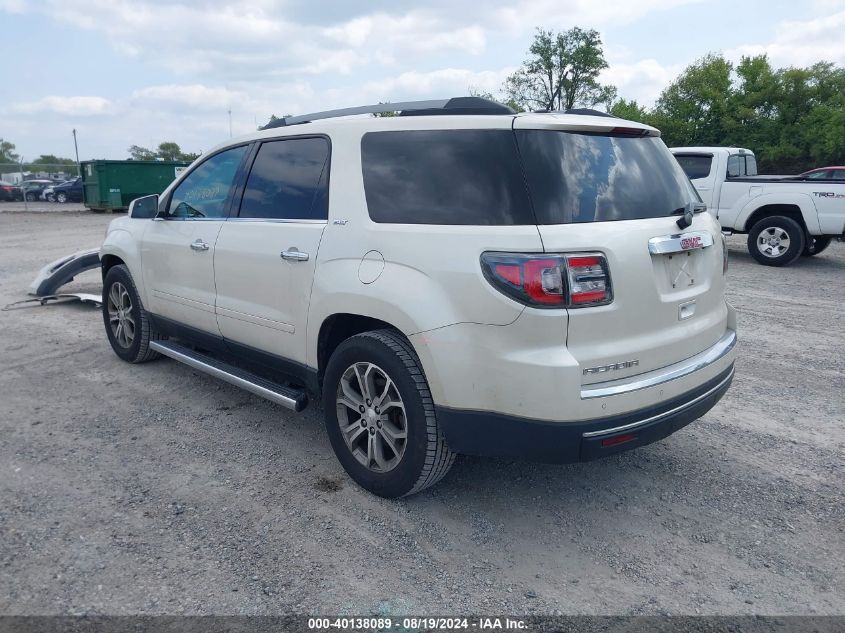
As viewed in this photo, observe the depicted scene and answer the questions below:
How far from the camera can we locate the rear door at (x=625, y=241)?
2.71 metres

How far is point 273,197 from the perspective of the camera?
3.94 metres

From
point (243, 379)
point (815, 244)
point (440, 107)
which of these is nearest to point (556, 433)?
point (440, 107)

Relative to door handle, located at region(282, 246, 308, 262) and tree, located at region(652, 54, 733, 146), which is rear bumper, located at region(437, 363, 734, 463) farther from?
tree, located at region(652, 54, 733, 146)

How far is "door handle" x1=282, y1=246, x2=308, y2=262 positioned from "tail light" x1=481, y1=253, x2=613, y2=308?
1228 millimetres

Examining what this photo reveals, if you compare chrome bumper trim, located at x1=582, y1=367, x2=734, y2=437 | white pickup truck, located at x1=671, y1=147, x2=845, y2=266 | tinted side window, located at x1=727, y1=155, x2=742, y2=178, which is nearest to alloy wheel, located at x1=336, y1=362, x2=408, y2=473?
chrome bumper trim, located at x1=582, y1=367, x2=734, y2=437

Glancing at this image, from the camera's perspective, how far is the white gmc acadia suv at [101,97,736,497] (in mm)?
2684

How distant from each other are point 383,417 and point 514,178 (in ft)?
4.29

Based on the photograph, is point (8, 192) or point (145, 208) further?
point (8, 192)

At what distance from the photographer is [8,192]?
3409 centimetres

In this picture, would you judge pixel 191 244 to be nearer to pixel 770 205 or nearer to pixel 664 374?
pixel 664 374

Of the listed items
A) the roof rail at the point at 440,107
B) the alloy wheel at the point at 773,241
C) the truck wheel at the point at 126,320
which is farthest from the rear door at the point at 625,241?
the alloy wheel at the point at 773,241

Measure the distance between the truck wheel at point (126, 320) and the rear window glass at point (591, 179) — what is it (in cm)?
365

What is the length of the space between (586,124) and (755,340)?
14.8ft

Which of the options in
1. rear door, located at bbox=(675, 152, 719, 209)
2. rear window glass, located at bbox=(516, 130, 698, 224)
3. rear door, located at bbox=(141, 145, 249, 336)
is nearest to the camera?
rear window glass, located at bbox=(516, 130, 698, 224)
